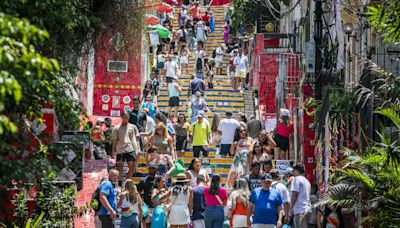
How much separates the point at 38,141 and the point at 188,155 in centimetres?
Result: 1735

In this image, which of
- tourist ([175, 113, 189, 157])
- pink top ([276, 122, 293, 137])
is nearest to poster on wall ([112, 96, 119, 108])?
tourist ([175, 113, 189, 157])

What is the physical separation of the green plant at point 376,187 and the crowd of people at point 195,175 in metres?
2.22

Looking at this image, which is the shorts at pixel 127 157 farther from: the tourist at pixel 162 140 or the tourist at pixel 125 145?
the tourist at pixel 162 140

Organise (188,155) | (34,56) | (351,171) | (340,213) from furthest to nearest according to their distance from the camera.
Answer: (188,155) < (340,213) < (351,171) < (34,56)

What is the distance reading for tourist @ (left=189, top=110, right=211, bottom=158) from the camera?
32500mm

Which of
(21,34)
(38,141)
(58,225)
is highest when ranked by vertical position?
(21,34)

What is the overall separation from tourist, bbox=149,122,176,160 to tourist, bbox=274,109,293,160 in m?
2.38

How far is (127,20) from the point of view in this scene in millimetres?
20828

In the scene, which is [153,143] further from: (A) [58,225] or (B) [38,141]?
(B) [38,141]

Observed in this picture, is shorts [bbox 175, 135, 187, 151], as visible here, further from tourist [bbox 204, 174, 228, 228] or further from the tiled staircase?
tourist [bbox 204, 174, 228, 228]

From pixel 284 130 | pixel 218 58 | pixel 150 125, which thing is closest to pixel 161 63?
pixel 218 58

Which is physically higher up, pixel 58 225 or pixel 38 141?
pixel 38 141

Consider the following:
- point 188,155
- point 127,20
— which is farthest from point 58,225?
point 188,155

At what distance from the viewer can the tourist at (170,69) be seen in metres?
43.0
